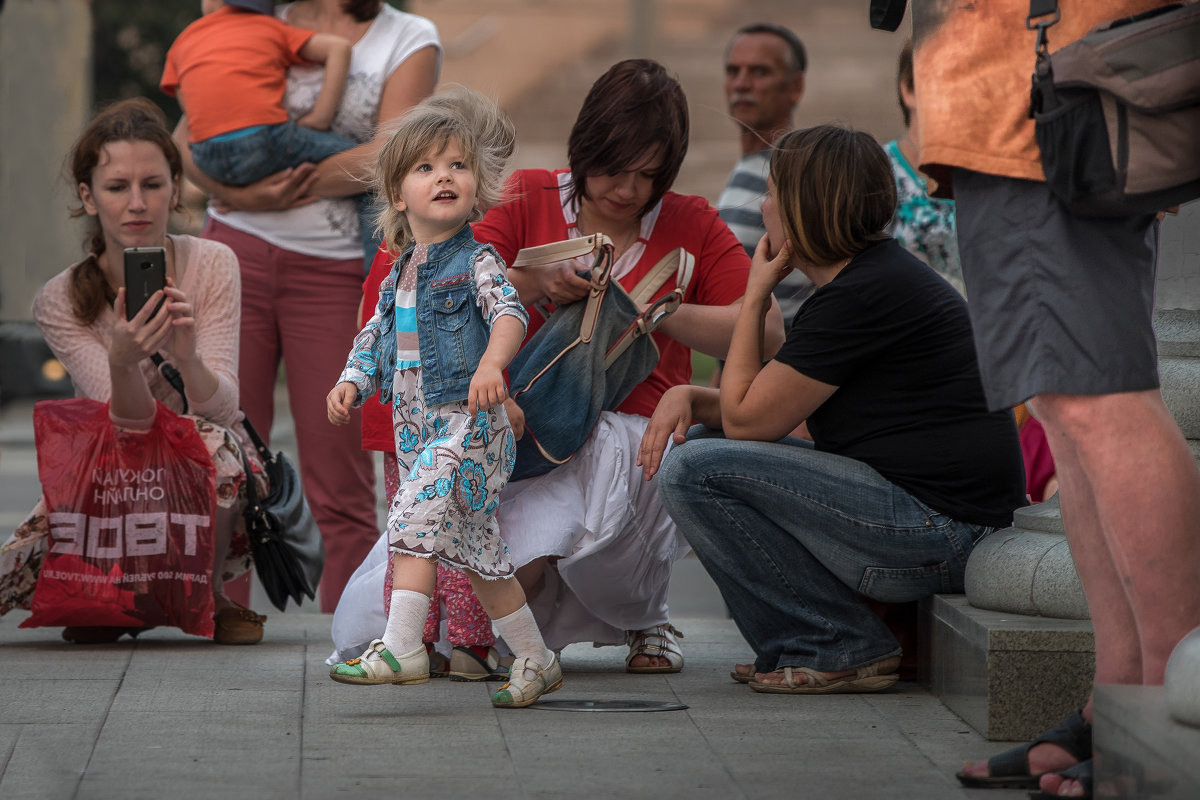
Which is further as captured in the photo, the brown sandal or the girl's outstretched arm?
the brown sandal

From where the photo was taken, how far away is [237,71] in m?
5.52

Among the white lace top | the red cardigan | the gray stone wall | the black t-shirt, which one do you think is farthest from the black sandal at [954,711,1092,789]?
the gray stone wall

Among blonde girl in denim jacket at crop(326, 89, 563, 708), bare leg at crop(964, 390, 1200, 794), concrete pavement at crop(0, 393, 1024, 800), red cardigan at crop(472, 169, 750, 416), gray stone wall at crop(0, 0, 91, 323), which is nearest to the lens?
bare leg at crop(964, 390, 1200, 794)

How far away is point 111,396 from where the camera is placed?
4766 mm

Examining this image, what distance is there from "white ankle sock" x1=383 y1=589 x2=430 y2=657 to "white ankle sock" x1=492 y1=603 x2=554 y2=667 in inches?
9.7

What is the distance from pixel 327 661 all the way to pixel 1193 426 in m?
2.25

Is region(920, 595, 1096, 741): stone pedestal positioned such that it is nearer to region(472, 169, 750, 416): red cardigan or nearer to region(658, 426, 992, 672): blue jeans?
region(658, 426, 992, 672): blue jeans

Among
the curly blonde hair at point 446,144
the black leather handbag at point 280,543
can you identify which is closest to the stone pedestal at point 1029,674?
the curly blonde hair at point 446,144

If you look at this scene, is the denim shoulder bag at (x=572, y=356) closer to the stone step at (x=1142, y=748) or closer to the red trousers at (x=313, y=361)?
the red trousers at (x=313, y=361)

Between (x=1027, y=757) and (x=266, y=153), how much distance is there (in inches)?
130

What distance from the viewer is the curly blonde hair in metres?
4.12

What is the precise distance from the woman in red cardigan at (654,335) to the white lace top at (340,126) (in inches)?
39.3

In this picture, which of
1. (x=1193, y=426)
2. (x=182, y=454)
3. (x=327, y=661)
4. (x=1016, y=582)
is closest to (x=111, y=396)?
(x=182, y=454)

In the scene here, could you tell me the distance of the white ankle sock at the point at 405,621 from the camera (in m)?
3.79
